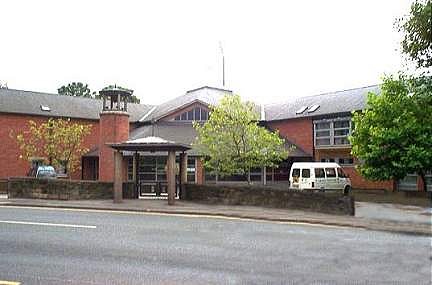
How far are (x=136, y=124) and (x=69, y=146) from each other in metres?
6.99

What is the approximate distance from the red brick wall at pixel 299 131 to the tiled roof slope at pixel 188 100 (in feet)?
18.4

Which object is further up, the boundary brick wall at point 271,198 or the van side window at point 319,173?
the van side window at point 319,173

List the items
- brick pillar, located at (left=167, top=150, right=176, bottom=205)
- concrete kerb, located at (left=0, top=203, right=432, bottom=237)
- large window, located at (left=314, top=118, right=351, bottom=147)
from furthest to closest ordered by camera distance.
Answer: large window, located at (left=314, top=118, right=351, bottom=147) < brick pillar, located at (left=167, top=150, right=176, bottom=205) < concrete kerb, located at (left=0, top=203, right=432, bottom=237)

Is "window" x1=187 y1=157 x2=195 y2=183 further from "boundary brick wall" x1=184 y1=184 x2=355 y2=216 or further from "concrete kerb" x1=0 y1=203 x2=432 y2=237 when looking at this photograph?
"concrete kerb" x1=0 y1=203 x2=432 y2=237

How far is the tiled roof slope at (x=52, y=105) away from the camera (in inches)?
1379

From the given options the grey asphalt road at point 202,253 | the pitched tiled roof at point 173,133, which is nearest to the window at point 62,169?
the pitched tiled roof at point 173,133

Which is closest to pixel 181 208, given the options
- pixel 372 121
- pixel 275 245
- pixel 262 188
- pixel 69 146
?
pixel 262 188

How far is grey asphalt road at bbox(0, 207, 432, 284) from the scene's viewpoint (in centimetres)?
695

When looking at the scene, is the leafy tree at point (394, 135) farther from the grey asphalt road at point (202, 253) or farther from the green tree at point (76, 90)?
the green tree at point (76, 90)

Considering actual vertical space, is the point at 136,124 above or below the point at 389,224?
above

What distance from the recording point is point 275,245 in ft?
32.3

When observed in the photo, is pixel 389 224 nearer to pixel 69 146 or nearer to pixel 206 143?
pixel 206 143

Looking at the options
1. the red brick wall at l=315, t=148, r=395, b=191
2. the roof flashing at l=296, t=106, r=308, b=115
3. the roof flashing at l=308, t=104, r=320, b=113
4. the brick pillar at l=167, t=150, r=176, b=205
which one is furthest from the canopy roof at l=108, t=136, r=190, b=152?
the roof flashing at l=296, t=106, r=308, b=115

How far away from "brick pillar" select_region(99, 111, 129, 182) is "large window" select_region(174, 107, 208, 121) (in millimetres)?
9052
